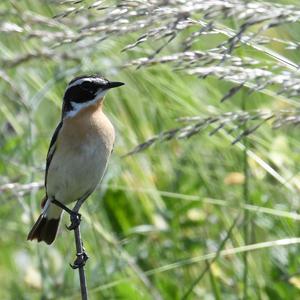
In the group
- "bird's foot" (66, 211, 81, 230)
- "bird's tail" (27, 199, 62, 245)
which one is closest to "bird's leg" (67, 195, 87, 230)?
"bird's foot" (66, 211, 81, 230)

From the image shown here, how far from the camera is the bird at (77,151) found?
3.78 meters

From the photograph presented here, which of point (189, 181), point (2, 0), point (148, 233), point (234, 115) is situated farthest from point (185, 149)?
point (234, 115)

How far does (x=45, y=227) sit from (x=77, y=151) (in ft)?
1.24

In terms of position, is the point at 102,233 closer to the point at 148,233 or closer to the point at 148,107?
the point at 148,233

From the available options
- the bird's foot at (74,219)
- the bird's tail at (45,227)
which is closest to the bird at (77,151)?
the bird's tail at (45,227)

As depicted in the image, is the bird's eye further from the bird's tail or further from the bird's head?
the bird's tail

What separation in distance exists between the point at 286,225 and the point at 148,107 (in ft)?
3.15

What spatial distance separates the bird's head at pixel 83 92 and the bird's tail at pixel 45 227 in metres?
0.46

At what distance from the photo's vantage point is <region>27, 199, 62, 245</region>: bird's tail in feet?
12.6

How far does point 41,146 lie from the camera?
4.39 metres

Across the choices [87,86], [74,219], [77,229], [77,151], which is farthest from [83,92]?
[77,229]

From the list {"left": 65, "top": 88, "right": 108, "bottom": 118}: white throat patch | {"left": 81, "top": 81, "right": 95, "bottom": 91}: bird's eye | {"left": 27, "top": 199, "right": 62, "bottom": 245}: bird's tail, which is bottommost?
{"left": 27, "top": 199, "right": 62, "bottom": 245}: bird's tail

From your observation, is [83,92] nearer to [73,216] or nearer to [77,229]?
[73,216]

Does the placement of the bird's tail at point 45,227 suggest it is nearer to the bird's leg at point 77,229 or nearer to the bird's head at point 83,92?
the bird's leg at point 77,229
